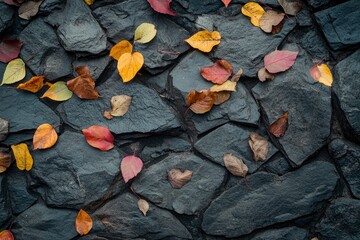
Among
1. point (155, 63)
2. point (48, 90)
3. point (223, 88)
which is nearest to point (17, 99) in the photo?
point (48, 90)

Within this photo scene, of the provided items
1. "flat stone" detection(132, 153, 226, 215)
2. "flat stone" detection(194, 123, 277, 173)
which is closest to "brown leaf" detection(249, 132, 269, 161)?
"flat stone" detection(194, 123, 277, 173)

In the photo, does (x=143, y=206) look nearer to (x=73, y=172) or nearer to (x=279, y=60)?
(x=73, y=172)

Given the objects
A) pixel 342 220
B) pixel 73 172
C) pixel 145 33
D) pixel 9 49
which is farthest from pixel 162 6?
pixel 342 220

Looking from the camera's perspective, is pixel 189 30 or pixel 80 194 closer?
pixel 80 194

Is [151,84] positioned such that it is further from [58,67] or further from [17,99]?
[17,99]

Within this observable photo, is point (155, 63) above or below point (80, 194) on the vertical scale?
above

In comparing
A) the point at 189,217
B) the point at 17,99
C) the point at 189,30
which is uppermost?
the point at 189,30
